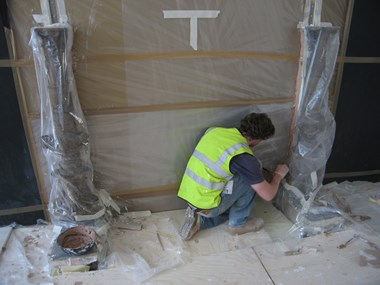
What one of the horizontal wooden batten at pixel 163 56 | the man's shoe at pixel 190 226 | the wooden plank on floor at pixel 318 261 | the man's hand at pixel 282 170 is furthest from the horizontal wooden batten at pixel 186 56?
the wooden plank on floor at pixel 318 261

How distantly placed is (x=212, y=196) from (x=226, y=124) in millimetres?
523

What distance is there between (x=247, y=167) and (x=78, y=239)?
1.08 m

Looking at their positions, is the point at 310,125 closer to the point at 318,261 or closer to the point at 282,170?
the point at 282,170

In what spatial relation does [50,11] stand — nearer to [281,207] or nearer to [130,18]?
[130,18]

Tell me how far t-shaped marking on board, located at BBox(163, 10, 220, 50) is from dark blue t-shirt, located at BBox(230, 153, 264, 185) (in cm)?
74

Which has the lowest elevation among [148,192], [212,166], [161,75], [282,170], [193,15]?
[148,192]

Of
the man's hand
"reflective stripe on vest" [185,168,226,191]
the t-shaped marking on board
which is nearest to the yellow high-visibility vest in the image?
"reflective stripe on vest" [185,168,226,191]

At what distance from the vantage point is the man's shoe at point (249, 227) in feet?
7.14

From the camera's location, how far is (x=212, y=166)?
1944mm

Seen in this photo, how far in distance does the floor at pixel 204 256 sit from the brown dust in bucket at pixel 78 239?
0.06 meters

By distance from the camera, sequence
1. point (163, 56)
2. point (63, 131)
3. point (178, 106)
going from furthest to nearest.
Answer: point (178, 106)
point (163, 56)
point (63, 131)

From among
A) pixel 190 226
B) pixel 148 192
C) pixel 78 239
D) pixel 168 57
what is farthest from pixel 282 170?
pixel 78 239

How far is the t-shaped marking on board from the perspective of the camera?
6.18 ft

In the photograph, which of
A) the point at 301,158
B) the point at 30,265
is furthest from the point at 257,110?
the point at 30,265
